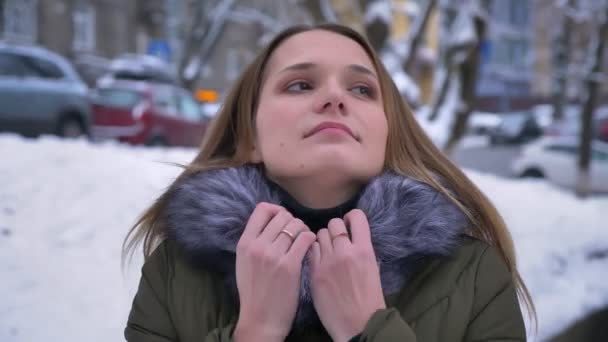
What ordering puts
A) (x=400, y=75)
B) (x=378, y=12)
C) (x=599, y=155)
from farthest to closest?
(x=599, y=155)
(x=400, y=75)
(x=378, y=12)

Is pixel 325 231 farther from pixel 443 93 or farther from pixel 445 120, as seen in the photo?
pixel 443 93

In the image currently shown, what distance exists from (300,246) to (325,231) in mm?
90

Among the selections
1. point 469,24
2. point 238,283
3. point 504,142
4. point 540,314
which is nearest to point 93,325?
point 238,283

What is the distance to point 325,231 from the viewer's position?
1483 millimetres

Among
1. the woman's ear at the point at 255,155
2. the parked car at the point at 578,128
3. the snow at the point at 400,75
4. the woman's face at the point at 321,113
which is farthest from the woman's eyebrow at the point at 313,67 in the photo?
the parked car at the point at 578,128

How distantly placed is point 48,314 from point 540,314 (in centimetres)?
271

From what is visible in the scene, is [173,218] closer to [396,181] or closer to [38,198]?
[396,181]

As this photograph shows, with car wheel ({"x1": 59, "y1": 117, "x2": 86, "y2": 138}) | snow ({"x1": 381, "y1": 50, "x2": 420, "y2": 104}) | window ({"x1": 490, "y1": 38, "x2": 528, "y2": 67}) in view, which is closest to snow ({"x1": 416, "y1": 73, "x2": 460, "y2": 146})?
snow ({"x1": 381, "y1": 50, "x2": 420, "y2": 104})

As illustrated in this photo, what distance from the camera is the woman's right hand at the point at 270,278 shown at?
1.42 metres

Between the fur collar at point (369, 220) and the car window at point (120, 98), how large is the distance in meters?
9.57

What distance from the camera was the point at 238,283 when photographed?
147cm

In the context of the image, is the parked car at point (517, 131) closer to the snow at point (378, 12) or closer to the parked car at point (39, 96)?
the parked car at point (39, 96)

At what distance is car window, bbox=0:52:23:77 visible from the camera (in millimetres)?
8766

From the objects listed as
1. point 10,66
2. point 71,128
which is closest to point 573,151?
point 71,128
